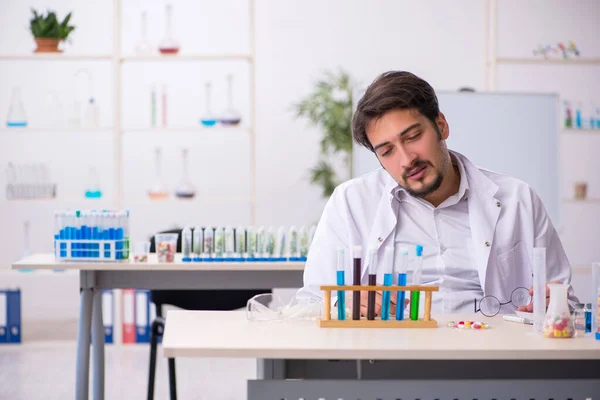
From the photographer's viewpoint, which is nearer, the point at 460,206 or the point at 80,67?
the point at 460,206

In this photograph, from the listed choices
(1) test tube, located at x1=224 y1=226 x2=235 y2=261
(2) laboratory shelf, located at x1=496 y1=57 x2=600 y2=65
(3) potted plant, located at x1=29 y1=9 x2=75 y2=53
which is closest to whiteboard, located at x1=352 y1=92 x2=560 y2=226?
(2) laboratory shelf, located at x1=496 y1=57 x2=600 y2=65

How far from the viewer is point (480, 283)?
2.32 metres

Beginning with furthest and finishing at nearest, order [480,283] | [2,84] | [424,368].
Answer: [2,84]
[480,283]
[424,368]

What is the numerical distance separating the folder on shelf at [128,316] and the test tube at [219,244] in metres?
1.73

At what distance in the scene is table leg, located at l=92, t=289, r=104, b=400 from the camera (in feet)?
11.3

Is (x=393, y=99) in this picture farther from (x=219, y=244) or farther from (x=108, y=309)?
(x=108, y=309)

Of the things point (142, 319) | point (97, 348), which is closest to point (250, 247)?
point (97, 348)

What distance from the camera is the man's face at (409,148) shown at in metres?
2.24

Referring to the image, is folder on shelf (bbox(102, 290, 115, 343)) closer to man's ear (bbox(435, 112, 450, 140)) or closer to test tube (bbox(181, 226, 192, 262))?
test tube (bbox(181, 226, 192, 262))

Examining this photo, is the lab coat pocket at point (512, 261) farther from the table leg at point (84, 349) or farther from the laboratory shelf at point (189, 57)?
the laboratory shelf at point (189, 57)

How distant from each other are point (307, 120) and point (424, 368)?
4.02m

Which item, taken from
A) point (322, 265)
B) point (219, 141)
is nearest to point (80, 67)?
point (219, 141)

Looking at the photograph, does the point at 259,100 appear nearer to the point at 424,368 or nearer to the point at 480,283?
the point at 480,283

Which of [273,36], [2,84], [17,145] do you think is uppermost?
[273,36]
